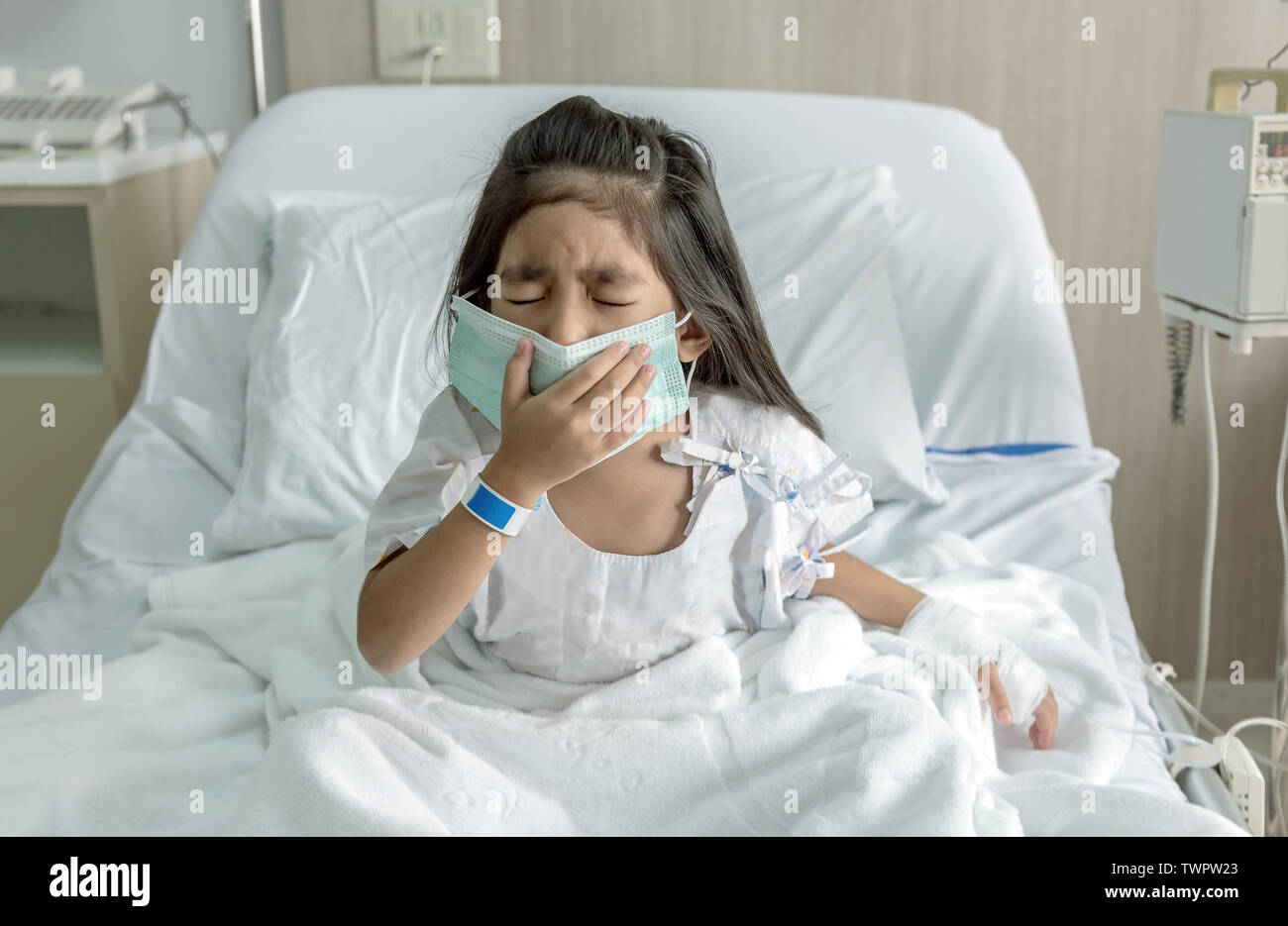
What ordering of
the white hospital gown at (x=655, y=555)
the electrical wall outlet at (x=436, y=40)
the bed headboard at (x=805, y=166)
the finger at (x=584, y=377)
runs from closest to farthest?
the finger at (x=584, y=377), the white hospital gown at (x=655, y=555), the bed headboard at (x=805, y=166), the electrical wall outlet at (x=436, y=40)

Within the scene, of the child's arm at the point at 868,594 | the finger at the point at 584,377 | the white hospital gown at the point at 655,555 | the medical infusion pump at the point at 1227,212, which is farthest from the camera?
the medical infusion pump at the point at 1227,212

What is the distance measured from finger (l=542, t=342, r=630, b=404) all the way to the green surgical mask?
0.02 m

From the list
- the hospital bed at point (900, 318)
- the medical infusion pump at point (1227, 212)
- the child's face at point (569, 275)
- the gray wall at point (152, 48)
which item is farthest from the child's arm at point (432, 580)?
the gray wall at point (152, 48)

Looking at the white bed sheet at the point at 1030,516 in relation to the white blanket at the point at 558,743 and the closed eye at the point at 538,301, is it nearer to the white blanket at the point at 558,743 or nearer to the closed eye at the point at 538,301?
the white blanket at the point at 558,743

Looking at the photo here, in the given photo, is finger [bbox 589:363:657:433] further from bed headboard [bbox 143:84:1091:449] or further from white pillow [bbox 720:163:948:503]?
bed headboard [bbox 143:84:1091:449]

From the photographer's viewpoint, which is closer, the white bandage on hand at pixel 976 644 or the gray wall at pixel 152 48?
the white bandage on hand at pixel 976 644

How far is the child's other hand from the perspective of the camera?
1.03 meters

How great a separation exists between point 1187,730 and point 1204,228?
24.1 inches

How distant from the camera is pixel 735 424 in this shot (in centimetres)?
106

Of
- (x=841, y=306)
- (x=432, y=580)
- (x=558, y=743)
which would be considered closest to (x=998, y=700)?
(x=558, y=743)

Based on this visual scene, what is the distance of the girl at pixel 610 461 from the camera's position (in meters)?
0.86

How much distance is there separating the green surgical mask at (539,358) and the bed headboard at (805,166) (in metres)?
0.63

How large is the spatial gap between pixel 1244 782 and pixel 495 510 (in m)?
0.68
